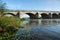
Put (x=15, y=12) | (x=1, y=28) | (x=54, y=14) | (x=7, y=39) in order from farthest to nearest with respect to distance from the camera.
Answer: (x=54, y=14) < (x=15, y=12) < (x=1, y=28) < (x=7, y=39)

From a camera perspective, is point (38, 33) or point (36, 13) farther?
point (36, 13)

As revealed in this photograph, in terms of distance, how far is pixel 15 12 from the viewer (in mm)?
102500

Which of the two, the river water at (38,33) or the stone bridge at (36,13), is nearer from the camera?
the river water at (38,33)

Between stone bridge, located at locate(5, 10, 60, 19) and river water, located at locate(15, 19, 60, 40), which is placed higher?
river water, located at locate(15, 19, 60, 40)

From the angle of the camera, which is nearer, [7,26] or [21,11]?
[7,26]

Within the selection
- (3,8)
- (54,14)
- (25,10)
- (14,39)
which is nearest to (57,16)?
(54,14)

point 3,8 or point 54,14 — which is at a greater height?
point 3,8

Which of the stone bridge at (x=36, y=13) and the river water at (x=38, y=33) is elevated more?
the river water at (x=38, y=33)

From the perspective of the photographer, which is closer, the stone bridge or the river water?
the river water

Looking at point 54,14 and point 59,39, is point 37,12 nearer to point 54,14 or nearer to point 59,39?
point 54,14

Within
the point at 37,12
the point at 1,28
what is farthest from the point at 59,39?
the point at 37,12

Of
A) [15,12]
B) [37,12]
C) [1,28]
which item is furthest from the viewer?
[37,12]

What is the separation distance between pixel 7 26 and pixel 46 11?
88667 millimetres

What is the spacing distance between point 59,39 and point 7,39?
6208 mm
